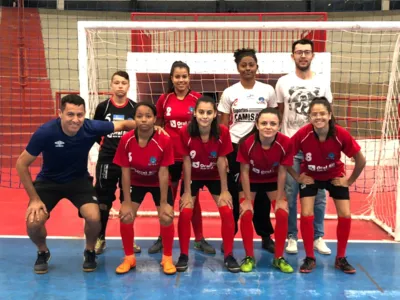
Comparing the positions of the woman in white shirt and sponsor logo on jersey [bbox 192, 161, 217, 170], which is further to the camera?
the woman in white shirt

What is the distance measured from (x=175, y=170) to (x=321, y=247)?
58.4 inches

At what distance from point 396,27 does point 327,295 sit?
2.62m

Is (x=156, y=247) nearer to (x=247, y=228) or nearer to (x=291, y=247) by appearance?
(x=247, y=228)

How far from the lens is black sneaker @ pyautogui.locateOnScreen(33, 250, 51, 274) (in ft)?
10.8

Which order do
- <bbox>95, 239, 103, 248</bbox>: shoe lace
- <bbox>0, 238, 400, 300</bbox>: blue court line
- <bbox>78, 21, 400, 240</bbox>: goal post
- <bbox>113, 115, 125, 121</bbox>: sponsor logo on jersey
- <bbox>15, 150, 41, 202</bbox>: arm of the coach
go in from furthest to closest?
<bbox>78, 21, 400, 240</bbox>: goal post → <bbox>95, 239, 103, 248</bbox>: shoe lace → <bbox>113, 115, 125, 121</bbox>: sponsor logo on jersey → <bbox>15, 150, 41, 202</bbox>: arm of the coach → <bbox>0, 238, 400, 300</bbox>: blue court line

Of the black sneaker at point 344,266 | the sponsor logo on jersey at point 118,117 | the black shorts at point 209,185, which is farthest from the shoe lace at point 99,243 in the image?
the black sneaker at point 344,266

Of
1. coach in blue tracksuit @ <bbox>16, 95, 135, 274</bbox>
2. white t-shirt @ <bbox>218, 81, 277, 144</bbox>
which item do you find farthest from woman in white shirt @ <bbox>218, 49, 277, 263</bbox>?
coach in blue tracksuit @ <bbox>16, 95, 135, 274</bbox>

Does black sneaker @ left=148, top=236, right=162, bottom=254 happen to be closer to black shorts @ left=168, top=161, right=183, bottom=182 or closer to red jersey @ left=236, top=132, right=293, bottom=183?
black shorts @ left=168, top=161, right=183, bottom=182

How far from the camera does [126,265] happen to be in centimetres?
330

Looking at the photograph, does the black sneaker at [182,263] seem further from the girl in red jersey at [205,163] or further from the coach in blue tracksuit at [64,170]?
the coach in blue tracksuit at [64,170]

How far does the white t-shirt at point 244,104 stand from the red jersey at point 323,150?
0.41 m

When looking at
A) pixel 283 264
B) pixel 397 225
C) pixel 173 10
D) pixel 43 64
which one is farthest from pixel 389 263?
pixel 173 10

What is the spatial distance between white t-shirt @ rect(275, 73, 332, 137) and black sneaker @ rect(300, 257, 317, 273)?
109 cm

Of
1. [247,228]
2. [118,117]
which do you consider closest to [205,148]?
[247,228]
